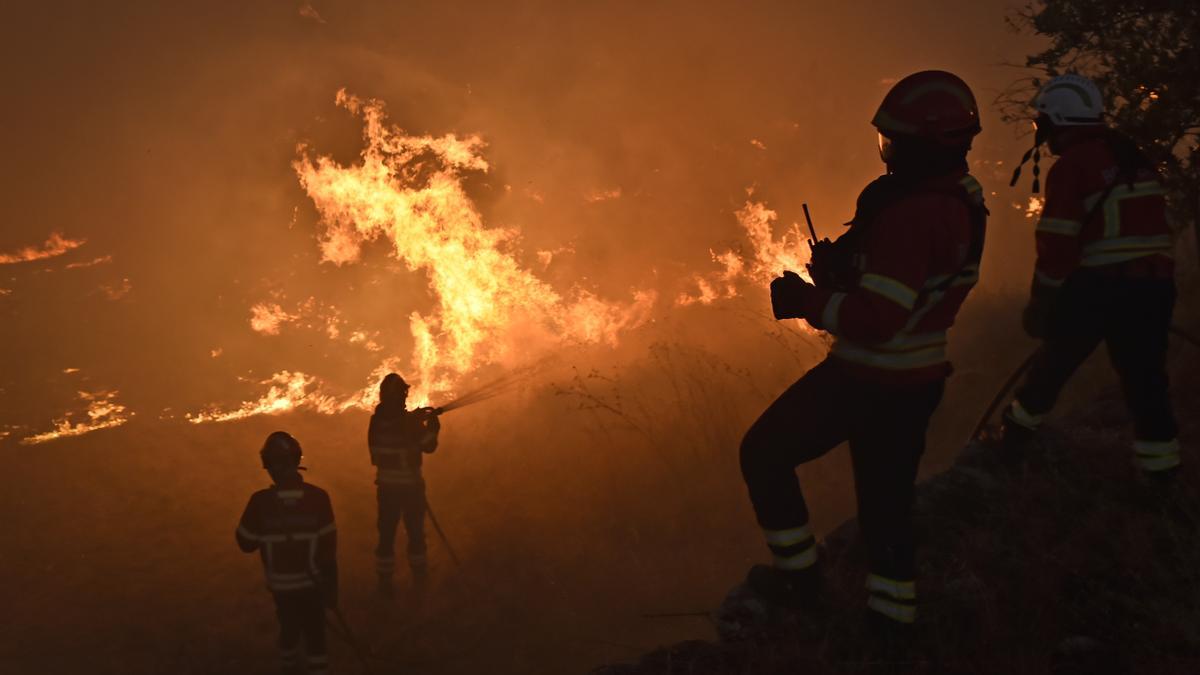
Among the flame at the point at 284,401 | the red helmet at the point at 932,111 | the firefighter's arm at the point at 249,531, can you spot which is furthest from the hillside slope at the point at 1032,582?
the flame at the point at 284,401

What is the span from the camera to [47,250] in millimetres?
15055

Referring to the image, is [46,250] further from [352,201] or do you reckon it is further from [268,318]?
[352,201]

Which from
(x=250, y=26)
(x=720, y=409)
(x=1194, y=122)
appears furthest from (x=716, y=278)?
(x=250, y=26)

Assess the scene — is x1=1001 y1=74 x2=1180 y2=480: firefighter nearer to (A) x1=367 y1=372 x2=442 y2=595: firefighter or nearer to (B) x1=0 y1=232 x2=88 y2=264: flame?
(A) x1=367 y1=372 x2=442 y2=595: firefighter

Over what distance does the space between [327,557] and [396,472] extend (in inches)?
98.5

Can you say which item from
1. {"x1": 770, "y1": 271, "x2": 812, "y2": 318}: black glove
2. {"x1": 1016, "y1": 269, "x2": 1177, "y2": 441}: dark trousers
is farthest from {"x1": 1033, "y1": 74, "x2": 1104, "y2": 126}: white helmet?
{"x1": 770, "y1": 271, "x2": 812, "y2": 318}: black glove

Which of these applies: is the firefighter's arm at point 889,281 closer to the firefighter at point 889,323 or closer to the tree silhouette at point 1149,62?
the firefighter at point 889,323

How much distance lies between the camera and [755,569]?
404cm

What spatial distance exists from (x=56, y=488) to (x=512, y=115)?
9.75 meters

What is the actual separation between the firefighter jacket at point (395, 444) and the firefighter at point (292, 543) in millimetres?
2458

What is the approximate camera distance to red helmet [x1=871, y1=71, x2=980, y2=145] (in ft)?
10.4

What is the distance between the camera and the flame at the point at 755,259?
14.3m

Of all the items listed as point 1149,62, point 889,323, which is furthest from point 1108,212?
point 1149,62

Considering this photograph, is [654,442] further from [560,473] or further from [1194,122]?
[1194,122]
